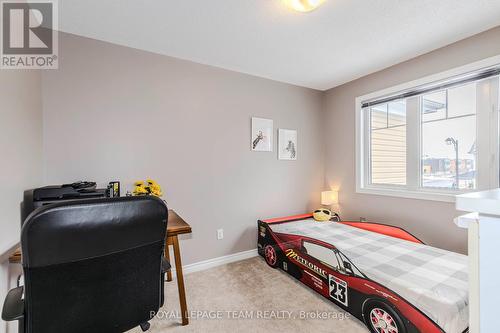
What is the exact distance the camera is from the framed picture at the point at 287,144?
3203 mm

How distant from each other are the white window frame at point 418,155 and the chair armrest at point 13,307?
127 inches

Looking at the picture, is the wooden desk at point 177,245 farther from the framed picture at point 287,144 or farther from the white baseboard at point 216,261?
the framed picture at point 287,144

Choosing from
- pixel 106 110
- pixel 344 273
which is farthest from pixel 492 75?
pixel 106 110

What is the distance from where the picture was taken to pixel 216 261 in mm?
2684

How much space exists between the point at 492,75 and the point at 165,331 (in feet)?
11.4

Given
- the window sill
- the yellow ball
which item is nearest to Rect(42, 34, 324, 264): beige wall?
the yellow ball

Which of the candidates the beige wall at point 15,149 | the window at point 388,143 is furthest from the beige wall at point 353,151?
the beige wall at point 15,149

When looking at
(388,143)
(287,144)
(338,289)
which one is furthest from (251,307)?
(388,143)

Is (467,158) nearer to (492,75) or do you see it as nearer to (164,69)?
(492,75)

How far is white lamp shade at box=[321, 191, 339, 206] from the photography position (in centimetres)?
334

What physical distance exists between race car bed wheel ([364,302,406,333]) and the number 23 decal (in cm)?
18

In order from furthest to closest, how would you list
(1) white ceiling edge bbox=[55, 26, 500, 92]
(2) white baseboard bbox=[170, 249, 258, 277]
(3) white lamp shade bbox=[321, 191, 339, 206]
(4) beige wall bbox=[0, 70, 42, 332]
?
(3) white lamp shade bbox=[321, 191, 339, 206] < (2) white baseboard bbox=[170, 249, 258, 277] < (1) white ceiling edge bbox=[55, 26, 500, 92] < (4) beige wall bbox=[0, 70, 42, 332]

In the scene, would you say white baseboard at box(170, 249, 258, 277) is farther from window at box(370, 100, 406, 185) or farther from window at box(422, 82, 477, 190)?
window at box(422, 82, 477, 190)

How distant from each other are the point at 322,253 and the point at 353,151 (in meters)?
1.76
